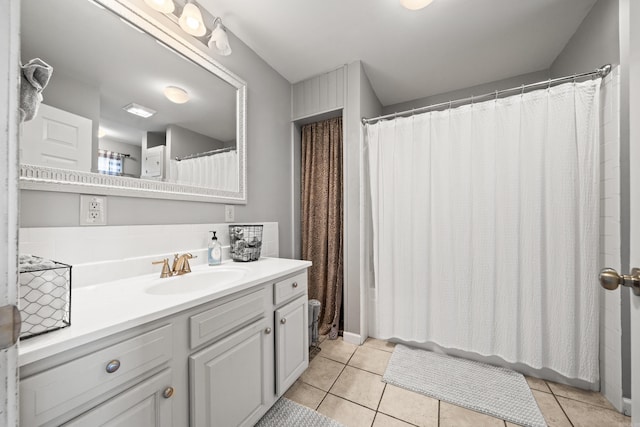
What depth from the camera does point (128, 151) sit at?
3.99 feet

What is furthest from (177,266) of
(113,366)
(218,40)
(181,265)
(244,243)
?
(218,40)

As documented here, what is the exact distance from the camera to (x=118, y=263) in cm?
113

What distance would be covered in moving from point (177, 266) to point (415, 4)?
6.55ft

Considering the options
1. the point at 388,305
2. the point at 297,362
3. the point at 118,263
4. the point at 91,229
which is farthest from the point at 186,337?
the point at 388,305

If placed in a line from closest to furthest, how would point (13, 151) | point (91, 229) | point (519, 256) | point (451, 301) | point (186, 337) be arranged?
1. point (13, 151)
2. point (186, 337)
3. point (91, 229)
4. point (519, 256)
5. point (451, 301)

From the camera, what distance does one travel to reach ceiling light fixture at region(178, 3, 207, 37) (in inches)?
52.0

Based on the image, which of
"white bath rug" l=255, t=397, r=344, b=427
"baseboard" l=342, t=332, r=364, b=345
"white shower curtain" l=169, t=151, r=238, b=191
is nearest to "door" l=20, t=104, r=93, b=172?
"white shower curtain" l=169, t=151, r=238, b=191

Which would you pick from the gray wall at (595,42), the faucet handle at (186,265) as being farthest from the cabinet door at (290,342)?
the gray wall at (595,42)

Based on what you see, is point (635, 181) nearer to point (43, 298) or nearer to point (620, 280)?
point (620, 280)

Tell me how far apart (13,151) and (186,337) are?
753mm

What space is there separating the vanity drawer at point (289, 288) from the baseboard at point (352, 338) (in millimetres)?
826

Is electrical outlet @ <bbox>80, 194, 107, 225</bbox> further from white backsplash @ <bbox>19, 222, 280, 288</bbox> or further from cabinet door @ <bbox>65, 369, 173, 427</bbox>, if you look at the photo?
cabinet door @ <bbox>65, 369, 173, 427</bbox>

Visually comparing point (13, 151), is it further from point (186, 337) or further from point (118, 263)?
point (118, 263)

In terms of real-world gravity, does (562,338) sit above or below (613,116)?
below
